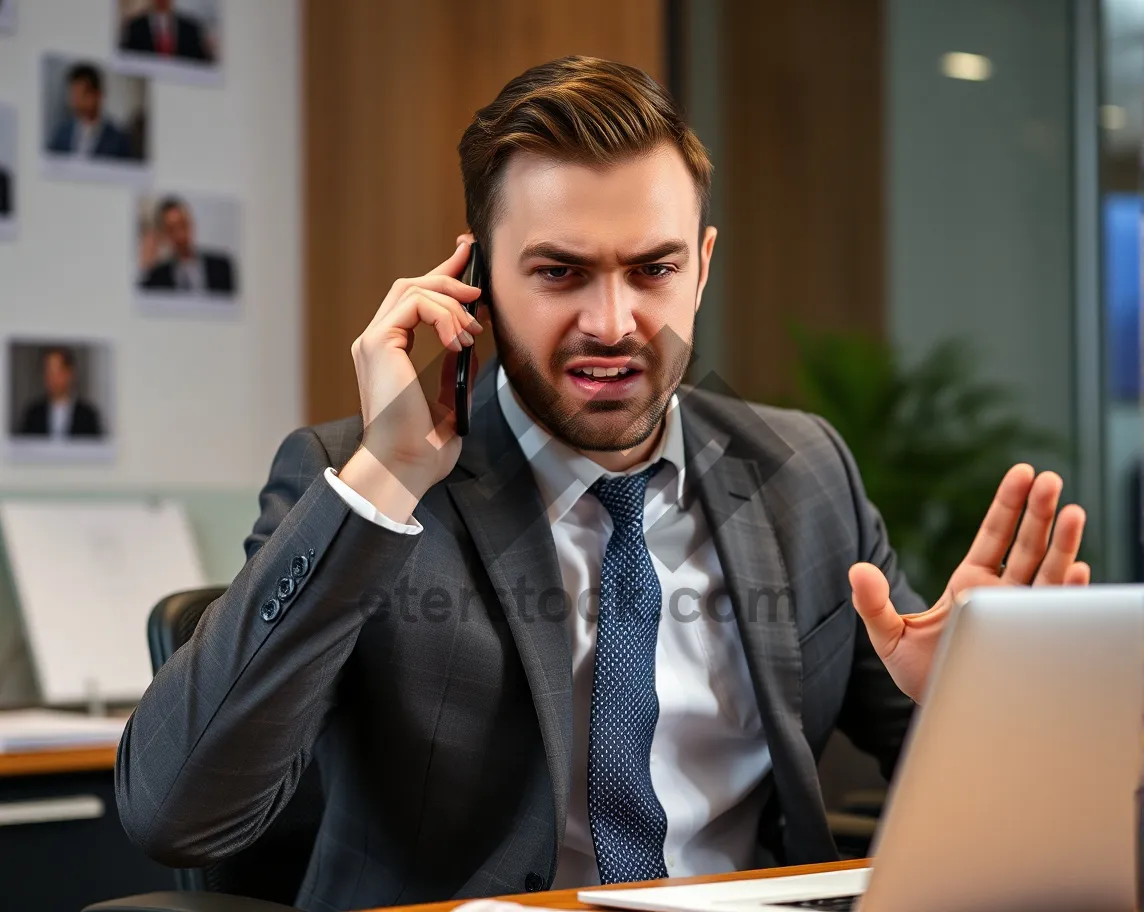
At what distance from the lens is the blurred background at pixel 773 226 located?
2.88m

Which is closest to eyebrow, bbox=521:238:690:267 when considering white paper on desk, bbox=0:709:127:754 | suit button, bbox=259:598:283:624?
suit button, bbox=259:598:283:624

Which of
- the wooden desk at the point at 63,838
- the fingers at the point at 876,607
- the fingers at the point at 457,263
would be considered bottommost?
the wooden desk at the point at 63,838

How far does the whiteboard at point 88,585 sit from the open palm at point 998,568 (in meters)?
1.63

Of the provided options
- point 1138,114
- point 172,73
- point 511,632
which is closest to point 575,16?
point 172,73

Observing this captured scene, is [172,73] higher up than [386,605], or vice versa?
[172,73]

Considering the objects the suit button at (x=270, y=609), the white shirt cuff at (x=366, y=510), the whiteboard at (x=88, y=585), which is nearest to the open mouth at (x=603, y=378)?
the white shirt cuff at (x=366, y=510)

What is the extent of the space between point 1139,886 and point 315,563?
68 cm

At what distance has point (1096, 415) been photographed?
287cm

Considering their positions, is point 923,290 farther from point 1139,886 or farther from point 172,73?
point 1139,886

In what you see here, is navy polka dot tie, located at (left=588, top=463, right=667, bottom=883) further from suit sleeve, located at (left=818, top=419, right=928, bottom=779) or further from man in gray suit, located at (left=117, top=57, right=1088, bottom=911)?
suit sleeve, located at (left=818, top=419, right=928, bottom=779)

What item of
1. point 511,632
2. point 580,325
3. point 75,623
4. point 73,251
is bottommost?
point 75,623

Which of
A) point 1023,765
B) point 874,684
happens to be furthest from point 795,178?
point 1023,765

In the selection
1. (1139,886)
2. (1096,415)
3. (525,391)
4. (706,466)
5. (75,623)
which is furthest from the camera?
(1096,415)

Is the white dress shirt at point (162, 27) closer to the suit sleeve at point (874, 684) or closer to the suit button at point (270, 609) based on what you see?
the suit sleeve at point (874, 684)
